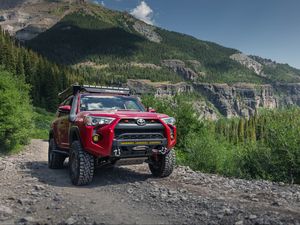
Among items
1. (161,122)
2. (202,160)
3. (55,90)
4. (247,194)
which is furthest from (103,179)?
(55,90)

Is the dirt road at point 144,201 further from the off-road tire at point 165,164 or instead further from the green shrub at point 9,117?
the green shrub at point 9,117

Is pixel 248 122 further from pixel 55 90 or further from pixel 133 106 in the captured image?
pixel 133 106

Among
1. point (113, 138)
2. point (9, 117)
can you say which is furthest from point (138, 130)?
point (9, 117)

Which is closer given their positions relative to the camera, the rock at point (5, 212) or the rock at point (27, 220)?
the rock at point (27, 220)

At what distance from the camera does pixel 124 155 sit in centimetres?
875

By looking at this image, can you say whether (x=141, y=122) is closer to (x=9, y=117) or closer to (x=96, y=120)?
(x=96, y=120)

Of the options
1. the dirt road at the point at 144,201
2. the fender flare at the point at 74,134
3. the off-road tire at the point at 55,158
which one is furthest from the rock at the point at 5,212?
the off-road tire at the point at 55,158

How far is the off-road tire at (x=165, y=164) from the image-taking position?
9.98 metres

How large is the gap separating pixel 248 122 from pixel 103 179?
480 feet

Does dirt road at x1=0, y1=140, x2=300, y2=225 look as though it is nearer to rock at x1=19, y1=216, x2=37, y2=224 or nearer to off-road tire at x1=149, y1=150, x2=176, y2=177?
rock at x1=19, y1=216, x2=37, y2=224

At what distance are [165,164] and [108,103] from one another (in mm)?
2684

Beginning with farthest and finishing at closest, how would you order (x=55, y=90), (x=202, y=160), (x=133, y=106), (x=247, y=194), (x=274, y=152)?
(x=55, y=90) < (x=202, y=160) < (x=274, y=152) < (x=133, y=106) < (x=247, y=194)

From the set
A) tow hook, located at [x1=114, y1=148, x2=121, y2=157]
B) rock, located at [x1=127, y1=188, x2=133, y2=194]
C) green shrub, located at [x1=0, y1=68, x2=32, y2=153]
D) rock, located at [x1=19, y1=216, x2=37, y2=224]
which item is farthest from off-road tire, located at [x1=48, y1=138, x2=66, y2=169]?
green shrub, located at [x1=0, y1=68, x2=32, y2=153]

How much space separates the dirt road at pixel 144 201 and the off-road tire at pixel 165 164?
271 millimetres
